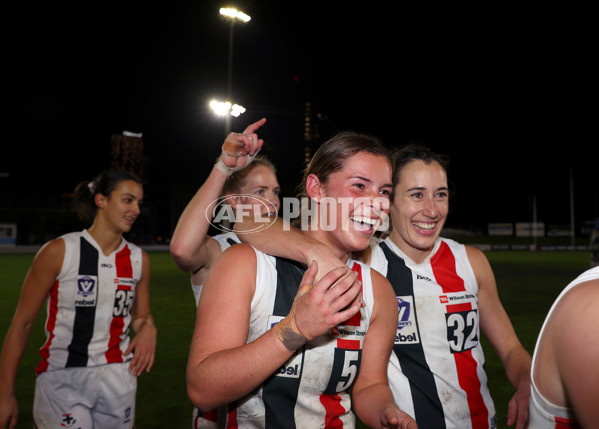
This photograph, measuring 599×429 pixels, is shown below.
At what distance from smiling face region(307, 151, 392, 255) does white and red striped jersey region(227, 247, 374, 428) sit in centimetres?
30

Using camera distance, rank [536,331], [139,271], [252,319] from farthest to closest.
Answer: [536,331]
[139,271]
[252,319]

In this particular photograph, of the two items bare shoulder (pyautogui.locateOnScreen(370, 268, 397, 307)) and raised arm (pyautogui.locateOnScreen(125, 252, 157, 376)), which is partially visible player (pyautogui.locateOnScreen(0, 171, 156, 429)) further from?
bare shoulder (pyautogui.locateOnScreen(370, 268, 397, 307))

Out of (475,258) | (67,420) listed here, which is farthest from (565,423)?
(67,420)

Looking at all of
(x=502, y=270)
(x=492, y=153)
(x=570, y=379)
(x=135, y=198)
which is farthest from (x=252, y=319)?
(x=492, y=153)

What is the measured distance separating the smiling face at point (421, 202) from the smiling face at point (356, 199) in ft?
2.31

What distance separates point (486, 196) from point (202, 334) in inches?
2335

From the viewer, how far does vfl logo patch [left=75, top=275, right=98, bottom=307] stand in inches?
133

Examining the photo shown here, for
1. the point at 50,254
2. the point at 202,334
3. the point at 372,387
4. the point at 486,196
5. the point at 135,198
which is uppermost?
the point at 486,196

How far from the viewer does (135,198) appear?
12.2ft

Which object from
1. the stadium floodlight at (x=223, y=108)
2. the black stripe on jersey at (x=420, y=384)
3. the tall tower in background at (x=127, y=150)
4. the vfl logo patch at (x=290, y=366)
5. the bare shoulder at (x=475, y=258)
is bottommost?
the black stripe on jersey at (x=420, y=384)

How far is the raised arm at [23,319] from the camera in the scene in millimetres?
2809

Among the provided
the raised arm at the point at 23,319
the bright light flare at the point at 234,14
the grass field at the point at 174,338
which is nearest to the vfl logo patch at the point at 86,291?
the raised arm at the point at 23,319

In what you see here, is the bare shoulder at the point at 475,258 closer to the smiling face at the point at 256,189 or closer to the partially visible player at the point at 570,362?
the smiling face at the point at 256,189

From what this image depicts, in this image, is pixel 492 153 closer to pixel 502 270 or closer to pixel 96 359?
pixel 502 270
